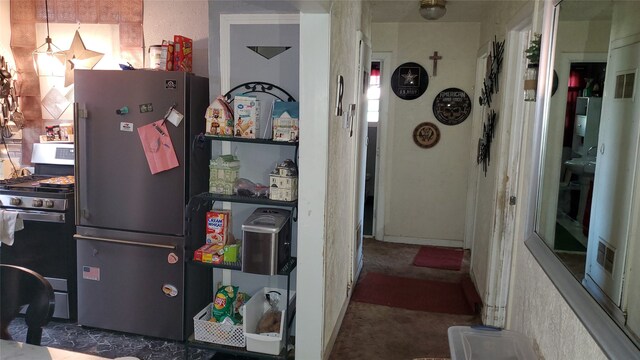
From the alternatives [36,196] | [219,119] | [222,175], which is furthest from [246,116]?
[36,196]

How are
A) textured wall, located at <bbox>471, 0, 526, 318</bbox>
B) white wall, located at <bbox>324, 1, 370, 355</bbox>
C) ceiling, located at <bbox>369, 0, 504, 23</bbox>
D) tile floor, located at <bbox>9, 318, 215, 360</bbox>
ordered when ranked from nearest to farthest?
white wall, located at <bbox>324, 1, 370, 355</bbox>
tile floor, located at <bbox>9, 318, 215, 360</bbox>
textured wall, located at <bbox>471, 0, 526, 318</bbox>
ceiling, located at <bbox>369, 0, 504, 23</bbox>

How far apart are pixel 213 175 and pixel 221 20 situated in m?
0.90

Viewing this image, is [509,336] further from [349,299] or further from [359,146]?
[359,146]

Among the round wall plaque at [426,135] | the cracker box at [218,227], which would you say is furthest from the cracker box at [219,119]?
the round wall plaque at [426,135]

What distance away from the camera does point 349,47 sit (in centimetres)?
301

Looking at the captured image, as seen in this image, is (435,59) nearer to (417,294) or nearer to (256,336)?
(417,294)

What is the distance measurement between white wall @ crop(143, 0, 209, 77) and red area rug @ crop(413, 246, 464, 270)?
8.85 feet

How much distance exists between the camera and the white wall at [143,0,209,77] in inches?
135

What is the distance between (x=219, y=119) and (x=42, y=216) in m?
1.43

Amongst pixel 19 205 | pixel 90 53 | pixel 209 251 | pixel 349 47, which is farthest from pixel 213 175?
pixel 90 53

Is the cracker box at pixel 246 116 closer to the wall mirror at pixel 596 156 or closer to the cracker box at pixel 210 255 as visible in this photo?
the cracker box at pixel 210 255

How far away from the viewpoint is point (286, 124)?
2525mm

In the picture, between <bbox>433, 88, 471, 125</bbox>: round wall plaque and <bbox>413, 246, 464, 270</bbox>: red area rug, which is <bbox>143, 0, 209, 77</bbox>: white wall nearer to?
<bbox>433, 88, 471, 125</bbox>: round wall plaque

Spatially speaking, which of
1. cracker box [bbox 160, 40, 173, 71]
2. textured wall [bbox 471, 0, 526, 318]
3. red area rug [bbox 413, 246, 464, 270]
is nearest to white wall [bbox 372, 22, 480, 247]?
red area rug [bbox 413, 246, 464, 270]
